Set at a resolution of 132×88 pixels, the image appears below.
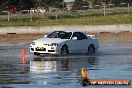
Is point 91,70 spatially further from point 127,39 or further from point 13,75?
point 127,39

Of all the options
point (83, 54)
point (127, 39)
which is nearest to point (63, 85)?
point (83, 54)

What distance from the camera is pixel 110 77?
18.8 meters

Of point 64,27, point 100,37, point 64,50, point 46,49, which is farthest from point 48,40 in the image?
point 64,27

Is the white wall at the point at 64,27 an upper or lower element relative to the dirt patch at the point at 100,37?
upper

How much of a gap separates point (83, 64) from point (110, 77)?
598 centimetres

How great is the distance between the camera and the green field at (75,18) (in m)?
55.7

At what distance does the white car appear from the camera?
2986 cm

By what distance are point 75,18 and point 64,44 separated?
28641 mm

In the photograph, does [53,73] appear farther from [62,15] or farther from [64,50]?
[62,15]

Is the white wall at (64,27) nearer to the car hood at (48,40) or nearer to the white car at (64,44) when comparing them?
the white car at (64,44)

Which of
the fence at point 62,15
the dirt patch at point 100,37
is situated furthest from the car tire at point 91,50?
the fence at point 62,15

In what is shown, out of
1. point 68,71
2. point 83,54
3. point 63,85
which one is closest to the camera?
point 63,85

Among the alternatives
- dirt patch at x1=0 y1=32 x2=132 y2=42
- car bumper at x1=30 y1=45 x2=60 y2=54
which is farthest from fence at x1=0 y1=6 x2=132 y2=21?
car bumper at x1=30 y1=45 x2=60 y2=54

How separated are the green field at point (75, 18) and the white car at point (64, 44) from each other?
22266 mm
